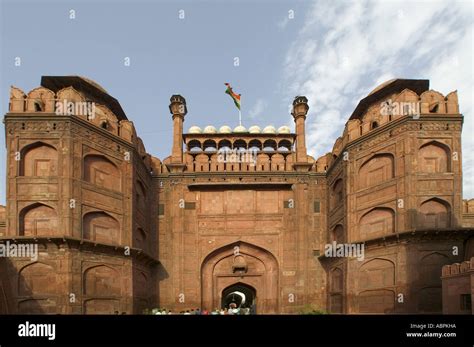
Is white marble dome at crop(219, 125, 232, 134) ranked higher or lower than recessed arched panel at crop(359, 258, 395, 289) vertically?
higher

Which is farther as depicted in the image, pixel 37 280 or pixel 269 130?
pixel 269 130

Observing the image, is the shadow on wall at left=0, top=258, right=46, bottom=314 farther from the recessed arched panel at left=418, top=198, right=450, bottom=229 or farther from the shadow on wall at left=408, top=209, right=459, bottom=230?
the recessed arched panel at left=418, top=198, right=450, bottom=229

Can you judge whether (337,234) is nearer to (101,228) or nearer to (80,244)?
(101,228)

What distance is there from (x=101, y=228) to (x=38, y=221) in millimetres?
3083

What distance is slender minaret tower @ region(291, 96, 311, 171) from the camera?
27781 mm

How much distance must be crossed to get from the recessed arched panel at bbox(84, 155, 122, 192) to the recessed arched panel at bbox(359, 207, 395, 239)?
45.5 feet

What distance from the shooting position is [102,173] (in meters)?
21.7

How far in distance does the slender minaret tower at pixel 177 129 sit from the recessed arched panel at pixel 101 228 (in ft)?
22.9

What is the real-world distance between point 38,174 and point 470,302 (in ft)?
65.3

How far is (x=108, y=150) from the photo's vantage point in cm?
2198

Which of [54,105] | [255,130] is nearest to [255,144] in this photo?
[255,130]
